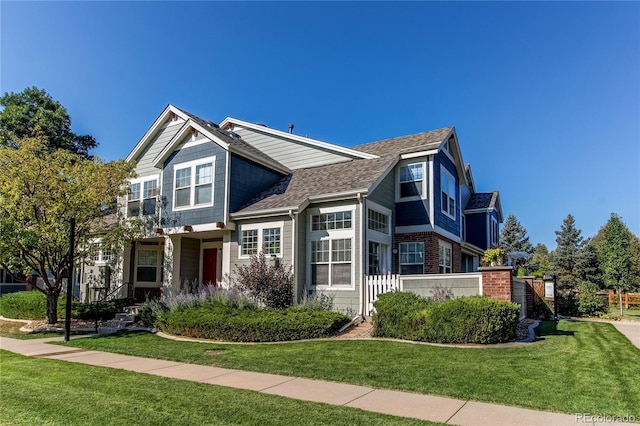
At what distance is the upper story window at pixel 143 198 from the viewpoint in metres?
18.3

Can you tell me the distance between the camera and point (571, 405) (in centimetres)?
540

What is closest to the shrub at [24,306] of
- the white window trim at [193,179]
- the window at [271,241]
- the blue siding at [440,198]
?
the white window trim at [193,179]

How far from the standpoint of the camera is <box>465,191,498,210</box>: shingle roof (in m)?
24.7

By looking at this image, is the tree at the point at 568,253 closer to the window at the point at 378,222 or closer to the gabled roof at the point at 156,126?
the window at the point at 378,222

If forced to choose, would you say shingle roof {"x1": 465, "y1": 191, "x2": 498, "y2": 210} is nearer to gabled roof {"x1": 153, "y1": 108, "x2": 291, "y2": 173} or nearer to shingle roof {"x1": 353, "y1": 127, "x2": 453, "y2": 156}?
shingle roof {"x1": 353, "y1": 127, "x2": 453, "y2": 156}

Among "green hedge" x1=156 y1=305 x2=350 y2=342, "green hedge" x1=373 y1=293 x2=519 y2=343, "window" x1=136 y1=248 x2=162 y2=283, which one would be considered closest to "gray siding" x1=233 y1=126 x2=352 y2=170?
"window" x1=136 y1=248 x2=162 y2=283

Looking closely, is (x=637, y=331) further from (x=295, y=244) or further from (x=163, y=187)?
(x=163, y=187)

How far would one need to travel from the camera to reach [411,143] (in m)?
17.7

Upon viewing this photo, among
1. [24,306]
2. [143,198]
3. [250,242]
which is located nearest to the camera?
[250,242]

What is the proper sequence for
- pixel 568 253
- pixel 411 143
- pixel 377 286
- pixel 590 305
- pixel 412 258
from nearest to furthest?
pixel 377 286 → pixel 412 258 → pixel 411 143 → pixel 590 305 → pixel 568 253

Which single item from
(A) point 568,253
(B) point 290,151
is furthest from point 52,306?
(A) point 568,253

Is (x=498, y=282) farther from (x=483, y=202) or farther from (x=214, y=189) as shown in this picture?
(x=483, y=202)

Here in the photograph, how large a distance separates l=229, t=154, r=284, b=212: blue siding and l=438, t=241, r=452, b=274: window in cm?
717

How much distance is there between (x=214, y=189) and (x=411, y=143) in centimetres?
790
